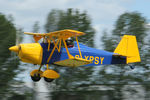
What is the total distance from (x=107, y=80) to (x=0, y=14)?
40.8 feet

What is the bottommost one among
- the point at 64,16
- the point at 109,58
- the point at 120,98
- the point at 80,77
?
the point at 120,98

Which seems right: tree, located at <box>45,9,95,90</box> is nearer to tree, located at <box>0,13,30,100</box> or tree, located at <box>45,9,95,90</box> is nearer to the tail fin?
tree, located at <box>0,13,30,100</box>

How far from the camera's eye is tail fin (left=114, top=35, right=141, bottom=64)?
15.9 meters

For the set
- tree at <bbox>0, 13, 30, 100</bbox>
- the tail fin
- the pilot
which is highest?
the pilot

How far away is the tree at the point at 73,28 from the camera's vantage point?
27.0 meters

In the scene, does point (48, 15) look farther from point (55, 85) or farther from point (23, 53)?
point (23, 53)

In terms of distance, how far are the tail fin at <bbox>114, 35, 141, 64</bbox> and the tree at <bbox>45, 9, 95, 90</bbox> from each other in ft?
36.4

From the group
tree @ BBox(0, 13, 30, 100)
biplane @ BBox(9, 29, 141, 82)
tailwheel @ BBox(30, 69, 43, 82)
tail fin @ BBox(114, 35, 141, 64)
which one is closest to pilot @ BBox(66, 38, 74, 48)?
biplane @ BBox(9, 29, 141, 82)

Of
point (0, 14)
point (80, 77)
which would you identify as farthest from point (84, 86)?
point (0, 14)

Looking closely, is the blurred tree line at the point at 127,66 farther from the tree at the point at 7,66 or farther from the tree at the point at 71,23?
the tree at the point at 7,66

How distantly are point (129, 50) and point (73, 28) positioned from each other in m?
13.1

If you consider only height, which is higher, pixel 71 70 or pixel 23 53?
pixel 23 53

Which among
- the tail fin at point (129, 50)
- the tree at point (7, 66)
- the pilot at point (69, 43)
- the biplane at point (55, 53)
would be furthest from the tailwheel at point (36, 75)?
the tree at point (7, 66)

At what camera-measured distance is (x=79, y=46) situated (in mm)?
14477
